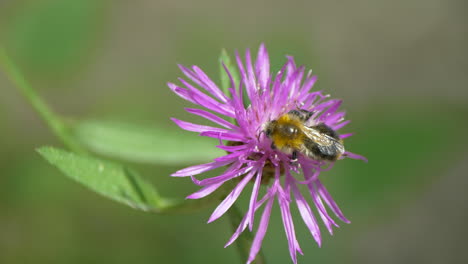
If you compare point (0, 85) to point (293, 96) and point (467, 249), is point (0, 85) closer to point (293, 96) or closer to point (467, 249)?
point (293, 96)

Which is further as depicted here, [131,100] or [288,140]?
[131,100]

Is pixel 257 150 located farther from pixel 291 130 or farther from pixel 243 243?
pixel 243 243

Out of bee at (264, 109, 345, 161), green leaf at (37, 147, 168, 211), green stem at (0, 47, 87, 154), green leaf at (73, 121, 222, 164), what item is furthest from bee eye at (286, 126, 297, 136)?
green stem at (0, 47, 87, 154)

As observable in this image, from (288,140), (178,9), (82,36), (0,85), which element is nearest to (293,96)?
(288,140)

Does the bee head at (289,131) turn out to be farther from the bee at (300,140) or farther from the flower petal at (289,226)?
the flower petal at (289,226)

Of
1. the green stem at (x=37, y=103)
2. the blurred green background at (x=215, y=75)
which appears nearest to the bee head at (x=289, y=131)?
the green stem at (x=37, y=103)

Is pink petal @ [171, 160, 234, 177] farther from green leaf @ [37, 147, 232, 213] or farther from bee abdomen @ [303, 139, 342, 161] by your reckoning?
bee abdomen @ [303, 139, 342, 161]

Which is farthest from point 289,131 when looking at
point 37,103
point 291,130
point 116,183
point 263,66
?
point 37,103
